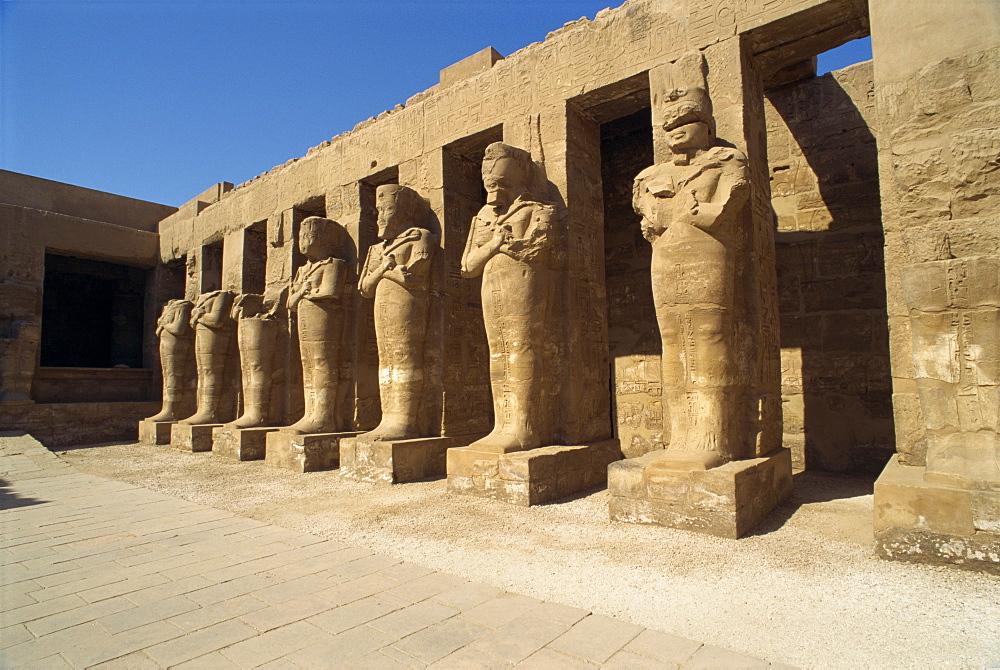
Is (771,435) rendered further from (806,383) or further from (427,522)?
(427,522)

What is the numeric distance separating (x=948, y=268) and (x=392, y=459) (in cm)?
459

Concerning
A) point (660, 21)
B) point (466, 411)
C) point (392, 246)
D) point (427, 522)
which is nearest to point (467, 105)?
point (392, 246)

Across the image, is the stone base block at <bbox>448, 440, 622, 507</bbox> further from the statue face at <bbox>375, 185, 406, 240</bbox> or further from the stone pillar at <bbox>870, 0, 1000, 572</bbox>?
the statue face at <bbox>375, 185, 406, 240</bbox>

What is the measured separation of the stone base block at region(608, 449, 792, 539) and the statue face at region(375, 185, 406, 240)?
12.0 ft

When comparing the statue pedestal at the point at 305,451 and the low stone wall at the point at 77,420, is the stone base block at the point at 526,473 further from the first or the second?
the low stone wall at the point at 77,420

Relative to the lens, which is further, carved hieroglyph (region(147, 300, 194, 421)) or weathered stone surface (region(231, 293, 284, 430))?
Result: carved hieroglyph (region(147, 300, 194, 421))

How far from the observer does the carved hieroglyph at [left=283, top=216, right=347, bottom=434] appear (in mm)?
7129

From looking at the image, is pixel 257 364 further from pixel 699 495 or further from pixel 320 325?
pixel 699 495

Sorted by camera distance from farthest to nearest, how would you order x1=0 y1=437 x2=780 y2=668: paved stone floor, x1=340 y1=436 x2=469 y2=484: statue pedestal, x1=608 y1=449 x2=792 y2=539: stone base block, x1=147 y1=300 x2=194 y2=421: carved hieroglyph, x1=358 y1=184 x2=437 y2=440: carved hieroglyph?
x1=147 y1=300 x2=194 y2=421: carved hieroglyph
x1=358 y1=184 x2=437 y2=440: carved hieroglyph
x1=340 y1=436 x2=469 y2=484: statue pedestal
x1=608 y1=449 x2=792 y2=539: stone base block
x1=0 y1=437 x2=780 y2=668: paved stone floor

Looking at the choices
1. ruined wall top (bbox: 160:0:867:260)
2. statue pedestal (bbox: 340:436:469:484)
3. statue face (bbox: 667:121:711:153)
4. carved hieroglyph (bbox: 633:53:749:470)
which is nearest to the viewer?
carved hieroglyph (bbox: 633:53:749:470)

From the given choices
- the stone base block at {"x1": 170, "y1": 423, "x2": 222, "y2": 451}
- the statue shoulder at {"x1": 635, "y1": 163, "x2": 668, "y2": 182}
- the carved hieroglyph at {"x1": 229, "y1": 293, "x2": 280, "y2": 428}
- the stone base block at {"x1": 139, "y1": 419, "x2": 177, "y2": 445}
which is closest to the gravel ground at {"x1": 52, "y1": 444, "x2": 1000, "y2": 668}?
the statue shoulder at {"x1": 635, "y1": 163, "x2": 668, "y2": 182}

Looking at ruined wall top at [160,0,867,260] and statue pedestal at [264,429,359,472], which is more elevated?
ruined wall top at [160,0,867,260]

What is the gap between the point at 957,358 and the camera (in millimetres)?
3041

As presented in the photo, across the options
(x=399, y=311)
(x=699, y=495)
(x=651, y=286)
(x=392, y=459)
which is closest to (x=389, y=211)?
Answer: (x=399, y=311)
